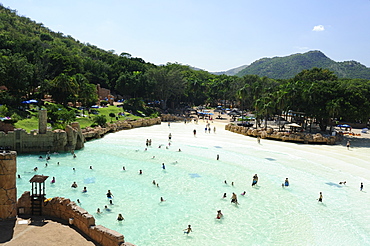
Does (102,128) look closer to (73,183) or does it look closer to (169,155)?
(169,155)

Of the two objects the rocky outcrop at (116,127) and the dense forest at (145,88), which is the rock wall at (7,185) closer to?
the rocky outcrop at (116,127)

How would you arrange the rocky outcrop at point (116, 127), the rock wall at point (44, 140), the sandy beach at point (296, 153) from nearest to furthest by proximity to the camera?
1. the sandy beach at point (296, 153)
2. the rock wall at point (44, 140)
3. the rocky outcrop at point (116, 127)

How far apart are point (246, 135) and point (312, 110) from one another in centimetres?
1269

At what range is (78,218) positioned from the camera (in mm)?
14750

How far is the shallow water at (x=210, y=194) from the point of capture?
62.3 ft

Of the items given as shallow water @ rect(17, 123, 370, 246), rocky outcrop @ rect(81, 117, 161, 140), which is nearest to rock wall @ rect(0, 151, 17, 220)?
shallow water @ rect(17, 123, 370, 246)

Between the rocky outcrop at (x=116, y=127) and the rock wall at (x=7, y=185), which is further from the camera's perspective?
the rocky outcrop at (x=116, y=127)

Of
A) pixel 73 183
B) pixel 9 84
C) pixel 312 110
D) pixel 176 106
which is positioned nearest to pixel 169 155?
pixel 73 183

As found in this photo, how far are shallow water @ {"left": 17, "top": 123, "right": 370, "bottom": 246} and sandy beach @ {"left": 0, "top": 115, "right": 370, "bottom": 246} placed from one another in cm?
149

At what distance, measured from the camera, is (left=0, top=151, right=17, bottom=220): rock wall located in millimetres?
14242

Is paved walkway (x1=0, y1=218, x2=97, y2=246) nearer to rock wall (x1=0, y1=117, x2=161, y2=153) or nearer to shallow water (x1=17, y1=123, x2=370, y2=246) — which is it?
shallow water (x1=17, y1=123, x2=370, y2=246)

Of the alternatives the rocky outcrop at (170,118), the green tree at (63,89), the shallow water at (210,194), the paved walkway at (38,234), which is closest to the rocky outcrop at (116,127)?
the shallow water at (210,194)

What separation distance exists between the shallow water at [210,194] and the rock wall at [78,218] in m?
3.98

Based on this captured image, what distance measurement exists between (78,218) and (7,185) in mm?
3896
